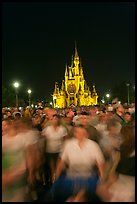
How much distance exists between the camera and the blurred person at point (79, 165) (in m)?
7.63

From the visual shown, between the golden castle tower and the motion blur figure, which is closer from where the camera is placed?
the motion blur figure

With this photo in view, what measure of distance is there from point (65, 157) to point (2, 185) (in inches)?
49.8

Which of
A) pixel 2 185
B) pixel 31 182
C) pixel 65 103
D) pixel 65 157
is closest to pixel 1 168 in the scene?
pixel 2 185

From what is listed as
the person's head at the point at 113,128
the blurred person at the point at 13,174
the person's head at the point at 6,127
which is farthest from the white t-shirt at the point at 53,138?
the blurred person at the point at 13,174

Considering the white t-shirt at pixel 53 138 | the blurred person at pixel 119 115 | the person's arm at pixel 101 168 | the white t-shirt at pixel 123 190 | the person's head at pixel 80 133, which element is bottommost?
the white t-shirt at pixel 123 190

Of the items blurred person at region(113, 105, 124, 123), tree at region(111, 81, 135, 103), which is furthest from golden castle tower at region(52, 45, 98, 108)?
blurred person at region(113, 105, 124, 123)

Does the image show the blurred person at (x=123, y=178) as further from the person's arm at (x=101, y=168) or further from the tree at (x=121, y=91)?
the tree at (x=121, y=91)

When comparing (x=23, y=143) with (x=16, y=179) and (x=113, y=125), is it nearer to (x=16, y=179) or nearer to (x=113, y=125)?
(x=16, y=179)

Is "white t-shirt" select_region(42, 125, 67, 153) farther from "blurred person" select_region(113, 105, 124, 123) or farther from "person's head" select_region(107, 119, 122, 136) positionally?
"blurred person" select_region(113, 105, 124, 123)

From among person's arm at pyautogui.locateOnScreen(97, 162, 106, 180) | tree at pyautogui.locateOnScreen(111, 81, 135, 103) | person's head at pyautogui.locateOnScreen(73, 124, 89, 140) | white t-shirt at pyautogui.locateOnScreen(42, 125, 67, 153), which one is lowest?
person's arm at pyautogui.locateOnScreen(97, 162, 106, 180)

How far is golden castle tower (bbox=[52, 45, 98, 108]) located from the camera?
17012cm

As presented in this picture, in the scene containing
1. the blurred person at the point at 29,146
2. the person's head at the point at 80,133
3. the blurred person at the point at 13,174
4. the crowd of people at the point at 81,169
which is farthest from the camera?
the blurred person at the point at 29,146

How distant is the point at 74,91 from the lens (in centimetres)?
17200

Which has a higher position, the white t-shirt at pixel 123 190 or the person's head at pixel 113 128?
the person's head at pixel 113 128
